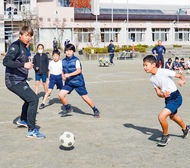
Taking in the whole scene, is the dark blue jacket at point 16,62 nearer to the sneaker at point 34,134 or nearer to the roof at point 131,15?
the sneaker at point 34,134

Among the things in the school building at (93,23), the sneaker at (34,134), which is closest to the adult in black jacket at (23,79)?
Result: the sneaker at (34,134)

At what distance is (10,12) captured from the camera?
50.8 m

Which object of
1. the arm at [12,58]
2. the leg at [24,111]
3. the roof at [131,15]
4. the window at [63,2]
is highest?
the window at [63,2]

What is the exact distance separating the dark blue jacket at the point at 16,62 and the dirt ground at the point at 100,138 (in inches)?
41.0

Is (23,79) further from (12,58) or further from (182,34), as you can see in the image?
(182,34)

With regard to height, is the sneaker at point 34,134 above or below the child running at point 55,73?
below

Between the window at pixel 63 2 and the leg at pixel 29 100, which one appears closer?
the leg at pixel 29 100

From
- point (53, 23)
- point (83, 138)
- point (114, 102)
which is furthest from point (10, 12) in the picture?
point (83, 138)

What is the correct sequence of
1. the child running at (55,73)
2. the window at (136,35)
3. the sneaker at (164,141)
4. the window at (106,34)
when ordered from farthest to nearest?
1. the window at (136,35)
2. the window at (106,34)
3. the child running at (55,73)
4. the sneaker at (164,141)

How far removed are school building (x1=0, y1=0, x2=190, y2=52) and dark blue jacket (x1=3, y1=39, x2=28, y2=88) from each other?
3983 cm

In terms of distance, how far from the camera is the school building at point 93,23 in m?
50.5

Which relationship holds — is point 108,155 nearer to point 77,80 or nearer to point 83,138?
point 83,138

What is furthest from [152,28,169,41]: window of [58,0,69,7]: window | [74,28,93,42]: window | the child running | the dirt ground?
the child running

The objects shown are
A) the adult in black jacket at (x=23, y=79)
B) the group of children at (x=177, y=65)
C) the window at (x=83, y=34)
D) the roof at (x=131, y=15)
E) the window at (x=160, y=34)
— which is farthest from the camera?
the window at (x=160, y=34)
